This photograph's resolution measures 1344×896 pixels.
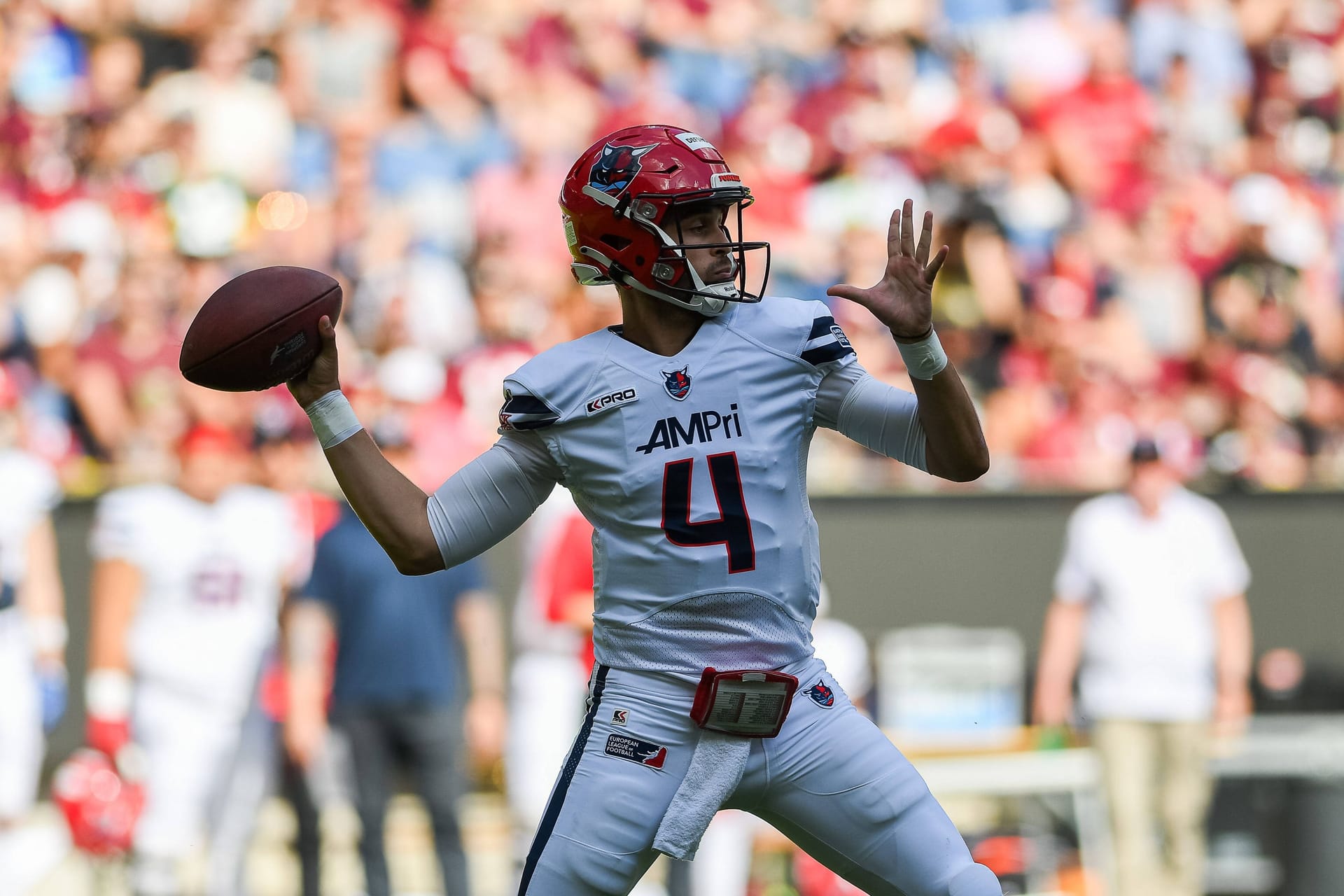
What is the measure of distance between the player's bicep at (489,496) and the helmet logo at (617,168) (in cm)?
55

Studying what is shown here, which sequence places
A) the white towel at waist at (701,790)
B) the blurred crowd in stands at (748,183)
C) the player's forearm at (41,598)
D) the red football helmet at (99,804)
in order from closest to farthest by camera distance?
the white towel at waist at (701,790) → the red football helmet at (99,804) → the player's forearm at (41,598) → the blurred crowd in stands at (748,183)

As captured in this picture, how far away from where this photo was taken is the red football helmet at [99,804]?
6.44 m

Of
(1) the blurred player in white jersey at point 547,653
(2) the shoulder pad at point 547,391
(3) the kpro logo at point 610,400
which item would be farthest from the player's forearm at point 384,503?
(1) the blurred player in white jersey at point 547,653

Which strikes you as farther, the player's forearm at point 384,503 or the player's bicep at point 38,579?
the player's bicep at point 38,579

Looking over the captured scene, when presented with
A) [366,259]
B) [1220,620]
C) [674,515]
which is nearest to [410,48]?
[366,259]

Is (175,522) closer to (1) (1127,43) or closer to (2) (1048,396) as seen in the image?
(2) (1048,396)

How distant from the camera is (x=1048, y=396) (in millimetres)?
9109

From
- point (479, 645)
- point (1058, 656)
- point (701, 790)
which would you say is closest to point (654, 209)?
point (701, 790)

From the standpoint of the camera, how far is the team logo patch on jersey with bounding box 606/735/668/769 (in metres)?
3.26

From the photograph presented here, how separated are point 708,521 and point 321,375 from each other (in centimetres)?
82

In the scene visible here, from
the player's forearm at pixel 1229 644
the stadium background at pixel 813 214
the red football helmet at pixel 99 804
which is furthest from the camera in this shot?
the stadium background at pixel 813 214

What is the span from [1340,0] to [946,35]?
122 inches

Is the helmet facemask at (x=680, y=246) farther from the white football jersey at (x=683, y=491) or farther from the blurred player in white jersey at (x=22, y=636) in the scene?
the blurred player in white jersey at (x=22, y=636)

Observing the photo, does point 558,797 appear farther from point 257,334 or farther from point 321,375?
point 257,334
